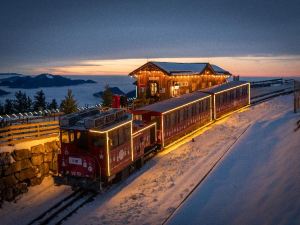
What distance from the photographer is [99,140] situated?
1535 centimetres

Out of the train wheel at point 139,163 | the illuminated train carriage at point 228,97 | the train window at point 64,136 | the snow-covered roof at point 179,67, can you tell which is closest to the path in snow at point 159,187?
the train wheel at point 139,163

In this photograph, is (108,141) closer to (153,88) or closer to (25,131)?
(25,131)

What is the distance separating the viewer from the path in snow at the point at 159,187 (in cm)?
1377

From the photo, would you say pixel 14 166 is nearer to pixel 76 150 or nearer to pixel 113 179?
pixel 76 150

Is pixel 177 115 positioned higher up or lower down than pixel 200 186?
higher up

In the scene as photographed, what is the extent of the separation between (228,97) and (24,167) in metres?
22.3

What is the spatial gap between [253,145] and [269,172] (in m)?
5.77

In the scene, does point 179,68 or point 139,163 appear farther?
point 179,68

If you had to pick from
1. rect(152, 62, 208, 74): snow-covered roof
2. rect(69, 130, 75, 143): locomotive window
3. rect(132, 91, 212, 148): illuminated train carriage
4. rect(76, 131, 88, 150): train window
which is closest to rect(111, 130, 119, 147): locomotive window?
rect(76, 131, 88, 150): train window

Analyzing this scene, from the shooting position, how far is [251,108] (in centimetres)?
3678

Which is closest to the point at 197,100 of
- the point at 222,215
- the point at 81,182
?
the point at 81,182

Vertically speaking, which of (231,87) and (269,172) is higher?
(231,87)

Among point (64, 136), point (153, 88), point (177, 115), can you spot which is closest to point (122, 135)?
point (64, 136)

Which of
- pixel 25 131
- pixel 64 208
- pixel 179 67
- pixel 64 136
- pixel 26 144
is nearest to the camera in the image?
pixel 64 208
